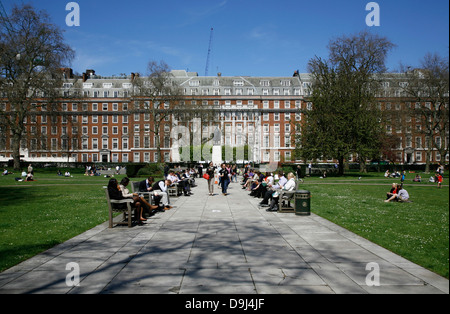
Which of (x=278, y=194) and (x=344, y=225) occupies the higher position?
(x=278, y=194)

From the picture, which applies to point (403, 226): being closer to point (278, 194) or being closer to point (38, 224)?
point (278, 194)

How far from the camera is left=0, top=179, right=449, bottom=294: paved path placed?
16.3 ft

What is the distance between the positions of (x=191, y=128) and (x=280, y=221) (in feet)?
208

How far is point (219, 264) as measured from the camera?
6109 mm

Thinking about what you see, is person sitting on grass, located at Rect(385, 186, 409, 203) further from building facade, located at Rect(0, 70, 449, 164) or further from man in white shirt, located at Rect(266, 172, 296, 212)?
building facade, located at Rect(0, 70, 449, 164)

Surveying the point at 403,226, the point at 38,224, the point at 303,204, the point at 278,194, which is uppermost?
the point at 278,194

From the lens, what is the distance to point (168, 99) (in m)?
51.2

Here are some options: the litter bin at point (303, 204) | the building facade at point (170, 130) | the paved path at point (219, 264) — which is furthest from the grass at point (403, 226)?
the building facade at point (170, 130)

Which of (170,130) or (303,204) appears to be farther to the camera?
(170,130)

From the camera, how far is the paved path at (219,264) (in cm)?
498

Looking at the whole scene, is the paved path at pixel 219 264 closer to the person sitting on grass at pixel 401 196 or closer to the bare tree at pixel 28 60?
the person sitting on grass at pixel 401 196

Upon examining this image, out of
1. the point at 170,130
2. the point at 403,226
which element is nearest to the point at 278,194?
the point at 403,226

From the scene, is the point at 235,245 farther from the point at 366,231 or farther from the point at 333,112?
the point at 333,112
